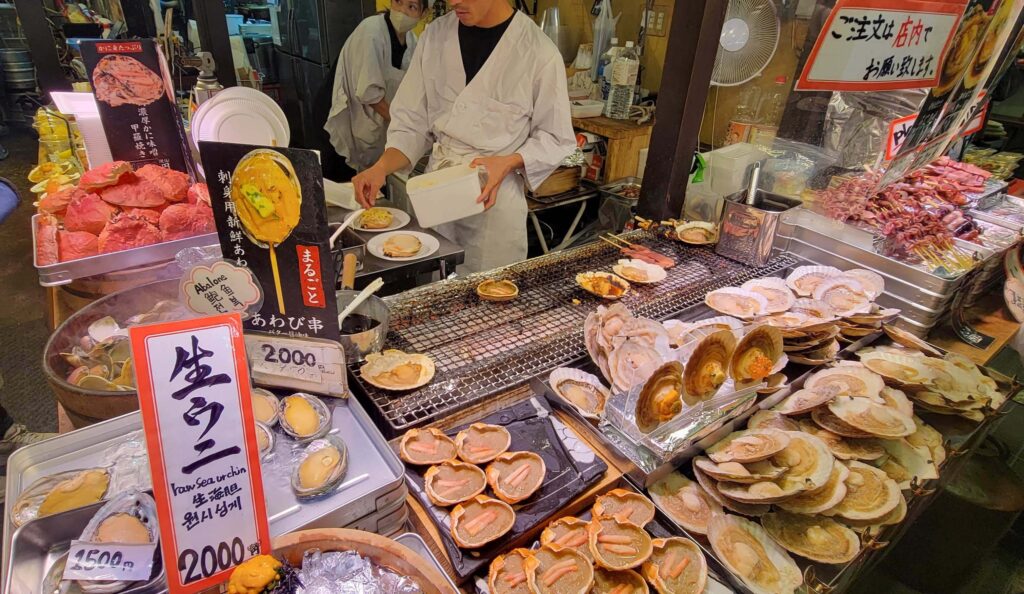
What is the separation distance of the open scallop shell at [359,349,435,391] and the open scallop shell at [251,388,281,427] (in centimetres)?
34

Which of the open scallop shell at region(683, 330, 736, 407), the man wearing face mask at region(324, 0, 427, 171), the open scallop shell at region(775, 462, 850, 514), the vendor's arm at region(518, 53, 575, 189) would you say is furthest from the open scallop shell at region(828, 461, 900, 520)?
the man wearing face mask at region(324, 0, 427, 171)

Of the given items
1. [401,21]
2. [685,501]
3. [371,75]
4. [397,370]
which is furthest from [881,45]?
[371,75]

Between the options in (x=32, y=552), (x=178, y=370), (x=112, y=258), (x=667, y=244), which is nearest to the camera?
(x=178, y=370)

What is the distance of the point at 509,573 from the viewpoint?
1352 millimetres

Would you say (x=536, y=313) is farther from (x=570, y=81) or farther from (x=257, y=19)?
(x=257, y=19)

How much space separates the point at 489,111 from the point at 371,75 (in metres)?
2.55

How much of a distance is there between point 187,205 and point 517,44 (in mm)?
2244

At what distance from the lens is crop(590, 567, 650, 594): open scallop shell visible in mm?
1366

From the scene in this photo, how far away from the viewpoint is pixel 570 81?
6.62m

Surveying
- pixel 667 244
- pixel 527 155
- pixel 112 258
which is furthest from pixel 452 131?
pixel 112 258

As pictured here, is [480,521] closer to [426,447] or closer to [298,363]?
[426,447]

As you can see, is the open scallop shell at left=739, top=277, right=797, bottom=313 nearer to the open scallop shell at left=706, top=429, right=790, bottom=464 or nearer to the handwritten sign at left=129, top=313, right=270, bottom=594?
the open scallop shell at left=706, top=429, right=790, bottom=464

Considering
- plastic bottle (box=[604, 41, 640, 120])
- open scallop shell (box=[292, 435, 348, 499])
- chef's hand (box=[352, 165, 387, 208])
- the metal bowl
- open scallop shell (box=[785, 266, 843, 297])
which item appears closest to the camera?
open scallop shell (box=[292, 435, 348, 499])

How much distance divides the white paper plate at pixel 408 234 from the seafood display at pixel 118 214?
0.92 metres
